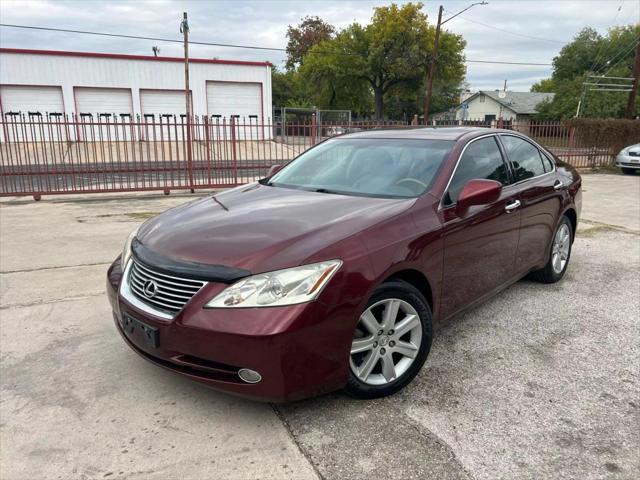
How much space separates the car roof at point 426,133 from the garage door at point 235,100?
83.8ft

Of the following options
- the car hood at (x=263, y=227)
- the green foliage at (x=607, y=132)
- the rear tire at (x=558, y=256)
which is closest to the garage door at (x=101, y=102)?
the green foliage at (x=607, y=132)

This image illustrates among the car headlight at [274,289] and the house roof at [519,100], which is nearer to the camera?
the car headlight at [274,289]

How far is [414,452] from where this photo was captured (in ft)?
7.75

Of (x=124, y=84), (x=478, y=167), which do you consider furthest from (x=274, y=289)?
(x=124, y=84)

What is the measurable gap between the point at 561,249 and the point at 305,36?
62.5 metres

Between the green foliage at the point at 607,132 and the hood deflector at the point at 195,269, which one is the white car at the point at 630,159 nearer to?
the green foliage at the point at 607,132

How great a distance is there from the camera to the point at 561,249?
491 cm

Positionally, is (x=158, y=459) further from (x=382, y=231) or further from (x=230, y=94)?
(x=230, y=94)

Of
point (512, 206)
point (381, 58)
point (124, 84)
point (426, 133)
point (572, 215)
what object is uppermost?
point (381, 58)

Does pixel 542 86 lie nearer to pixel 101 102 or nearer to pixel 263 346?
pixel 101 102

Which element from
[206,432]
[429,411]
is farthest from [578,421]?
[206,432]

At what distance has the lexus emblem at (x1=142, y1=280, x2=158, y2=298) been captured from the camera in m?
2.56

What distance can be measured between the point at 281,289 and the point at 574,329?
266 centimetres

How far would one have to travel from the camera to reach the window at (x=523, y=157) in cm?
412
